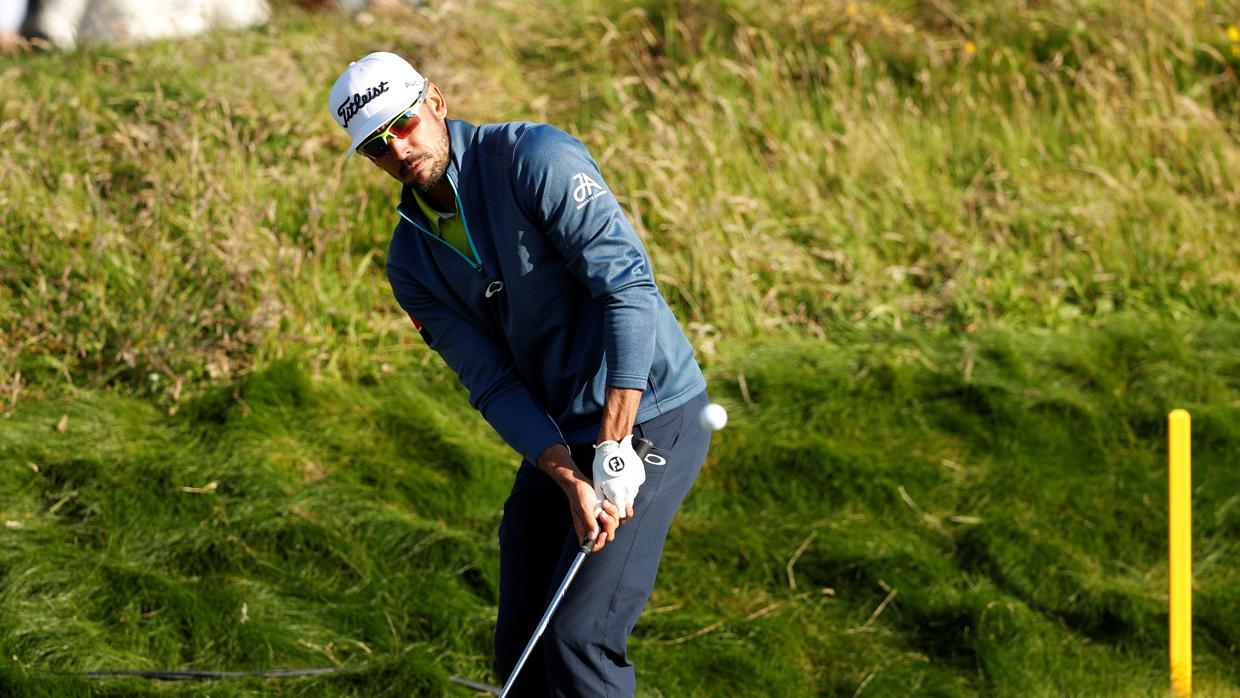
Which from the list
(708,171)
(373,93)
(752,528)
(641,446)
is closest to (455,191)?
(373,93)

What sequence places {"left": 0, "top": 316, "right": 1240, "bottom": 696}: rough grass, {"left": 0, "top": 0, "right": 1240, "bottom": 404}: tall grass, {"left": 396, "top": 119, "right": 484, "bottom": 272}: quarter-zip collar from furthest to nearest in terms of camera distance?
{"left": 0, "top": 0, "right": 1240, "bottom": 404}: tall grass, {"left": 0, "top": 316, "right": 1240, "bottom": 696}: rough grass, {"left": 396, "top": 119, "right": 484, "bottom": 272}: quarter-zip collar

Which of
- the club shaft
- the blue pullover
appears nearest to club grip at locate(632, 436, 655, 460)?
the blue pullover

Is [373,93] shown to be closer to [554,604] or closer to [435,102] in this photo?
[435,102]

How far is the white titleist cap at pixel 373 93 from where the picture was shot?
12.2 ft

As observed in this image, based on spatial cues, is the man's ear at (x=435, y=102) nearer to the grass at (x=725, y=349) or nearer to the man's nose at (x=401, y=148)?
the man's nose at (x=401, y=148)

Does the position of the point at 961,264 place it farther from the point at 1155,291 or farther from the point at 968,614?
the point at 968,614

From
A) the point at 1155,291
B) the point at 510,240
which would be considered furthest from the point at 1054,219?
the point at 510,240

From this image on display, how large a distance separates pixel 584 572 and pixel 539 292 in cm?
77

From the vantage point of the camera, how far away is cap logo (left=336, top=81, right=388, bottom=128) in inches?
146

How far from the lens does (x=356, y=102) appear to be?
12.3 feet

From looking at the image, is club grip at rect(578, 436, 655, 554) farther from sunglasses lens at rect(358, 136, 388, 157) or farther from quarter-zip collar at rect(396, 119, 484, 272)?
sunglasses lens at rect(358, 136, 388, 157)

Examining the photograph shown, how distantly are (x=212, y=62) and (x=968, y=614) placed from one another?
603cm

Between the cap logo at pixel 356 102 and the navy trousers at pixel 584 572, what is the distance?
1115mm

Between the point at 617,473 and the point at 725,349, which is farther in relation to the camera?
the point at 725,349
